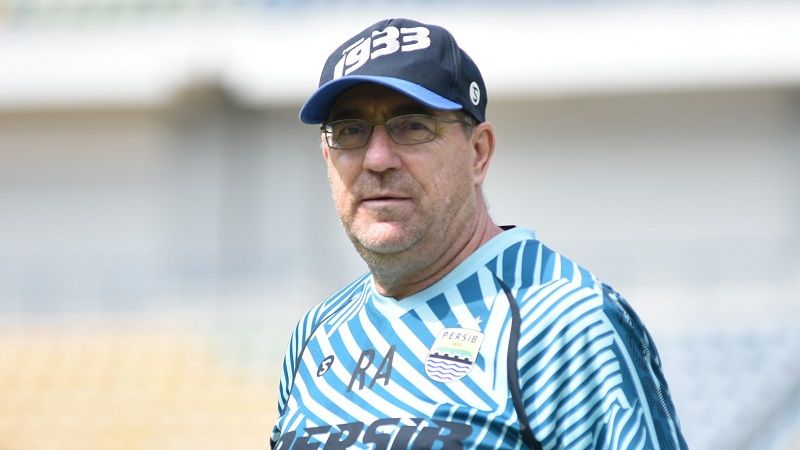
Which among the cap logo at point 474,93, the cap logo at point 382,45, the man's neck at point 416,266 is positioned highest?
the cap logo at point 382,45

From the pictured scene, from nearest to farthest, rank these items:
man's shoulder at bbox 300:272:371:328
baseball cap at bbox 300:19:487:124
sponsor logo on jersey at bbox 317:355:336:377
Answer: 1. baseball cap at bbox 300:19:487:124
2. sponsor logo on jersey at bbox 317:355:336:377
3. man's shoulder at bbox 300:272:371:328

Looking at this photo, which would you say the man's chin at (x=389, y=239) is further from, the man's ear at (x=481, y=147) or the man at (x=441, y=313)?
the man's ear at (x=481, y=147)

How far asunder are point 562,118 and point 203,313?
3.99m

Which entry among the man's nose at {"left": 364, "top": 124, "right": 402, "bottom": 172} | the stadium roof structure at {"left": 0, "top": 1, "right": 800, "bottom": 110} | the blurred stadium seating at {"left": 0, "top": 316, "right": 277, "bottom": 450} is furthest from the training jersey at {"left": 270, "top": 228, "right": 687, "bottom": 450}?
the stadium roof structure at {"left": 0, "top": 1, "right": 800, "bottom": 110}

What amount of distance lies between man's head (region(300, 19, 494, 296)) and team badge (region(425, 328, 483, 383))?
18cm

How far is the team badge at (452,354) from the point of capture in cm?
219

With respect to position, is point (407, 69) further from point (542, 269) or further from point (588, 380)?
point (588, 380)

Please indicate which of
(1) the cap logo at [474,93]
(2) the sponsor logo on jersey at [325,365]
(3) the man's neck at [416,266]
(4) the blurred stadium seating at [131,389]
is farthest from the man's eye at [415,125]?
(4) the blurred stadium seating at [131,389]

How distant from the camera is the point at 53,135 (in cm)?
1229

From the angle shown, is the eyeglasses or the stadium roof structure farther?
the stadium roof structure

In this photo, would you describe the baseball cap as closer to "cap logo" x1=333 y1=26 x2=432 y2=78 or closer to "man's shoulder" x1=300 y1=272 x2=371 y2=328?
"cap logo" x1=333 y1=26 x2=432 y2=78

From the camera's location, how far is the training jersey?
2092 mm

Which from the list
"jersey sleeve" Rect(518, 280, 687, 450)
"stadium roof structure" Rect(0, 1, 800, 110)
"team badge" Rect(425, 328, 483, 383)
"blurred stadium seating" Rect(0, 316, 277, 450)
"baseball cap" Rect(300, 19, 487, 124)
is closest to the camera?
"jersey sleeve" Rect(518, 280, 687, 450)

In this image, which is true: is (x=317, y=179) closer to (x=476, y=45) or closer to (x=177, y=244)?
(x=177, y=244)
